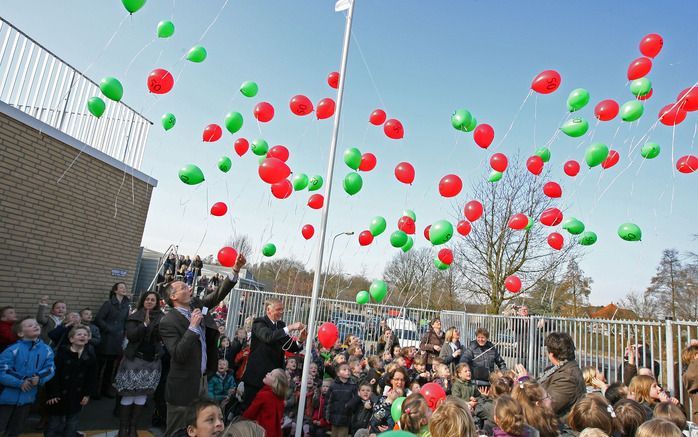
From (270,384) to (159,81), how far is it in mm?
4718

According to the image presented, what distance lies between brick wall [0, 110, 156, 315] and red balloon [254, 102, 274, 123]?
328 cm

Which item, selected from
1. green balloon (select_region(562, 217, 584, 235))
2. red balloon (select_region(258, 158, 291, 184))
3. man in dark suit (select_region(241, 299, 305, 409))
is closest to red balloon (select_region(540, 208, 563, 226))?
green balloon (select_region(562, 217, 584, 235))

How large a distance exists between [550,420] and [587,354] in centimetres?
423

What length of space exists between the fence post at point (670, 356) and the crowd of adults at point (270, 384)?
281 mm

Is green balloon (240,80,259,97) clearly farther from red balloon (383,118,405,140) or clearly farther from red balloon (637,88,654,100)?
red balloon (637,88,654,100)

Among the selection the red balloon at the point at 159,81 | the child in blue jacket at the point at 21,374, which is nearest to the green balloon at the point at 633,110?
the red balloon at the point at 159,81

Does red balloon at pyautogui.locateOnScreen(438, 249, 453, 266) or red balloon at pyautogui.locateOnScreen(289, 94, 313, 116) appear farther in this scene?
red balloon at pyautogui.locateOnScreen(438, 249, 453, 266)

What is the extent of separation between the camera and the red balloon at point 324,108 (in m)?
6.82

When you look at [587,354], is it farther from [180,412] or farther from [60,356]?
[60,356]

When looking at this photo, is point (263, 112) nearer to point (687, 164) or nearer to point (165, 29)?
point (165, 29)

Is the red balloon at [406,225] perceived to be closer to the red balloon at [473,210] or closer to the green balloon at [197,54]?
the red balloon at [473,210]

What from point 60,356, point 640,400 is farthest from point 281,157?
point 640,400

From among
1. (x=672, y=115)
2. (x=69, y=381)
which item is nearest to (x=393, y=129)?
(x=672, y=115)

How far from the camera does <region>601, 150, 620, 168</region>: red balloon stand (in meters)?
6.48
